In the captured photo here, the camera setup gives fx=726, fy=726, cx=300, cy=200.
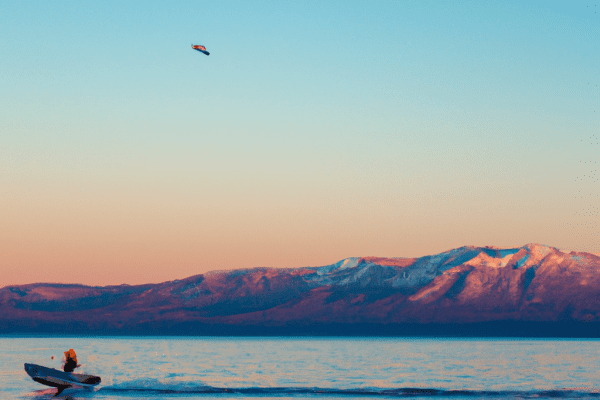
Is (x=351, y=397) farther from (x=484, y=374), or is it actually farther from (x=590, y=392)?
(x=484, y=374)

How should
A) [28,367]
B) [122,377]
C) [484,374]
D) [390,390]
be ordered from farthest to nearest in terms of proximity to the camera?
[484,374] < [122,377] < [390,390] < [28,367]

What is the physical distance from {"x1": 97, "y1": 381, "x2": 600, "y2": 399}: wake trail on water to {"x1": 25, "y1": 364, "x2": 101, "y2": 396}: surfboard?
2.37 m

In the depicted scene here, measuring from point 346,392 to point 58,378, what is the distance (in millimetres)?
26369

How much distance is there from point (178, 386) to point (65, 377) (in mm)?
11645

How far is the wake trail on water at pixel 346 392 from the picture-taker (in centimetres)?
6675

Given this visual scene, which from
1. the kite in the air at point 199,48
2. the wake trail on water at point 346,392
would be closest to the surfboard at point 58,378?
the wake trail on water at point 346,392

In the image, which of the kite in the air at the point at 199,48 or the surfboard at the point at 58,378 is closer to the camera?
the kite in the air at the point at 199,48

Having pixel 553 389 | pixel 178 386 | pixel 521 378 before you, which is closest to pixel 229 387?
pixel 178 386

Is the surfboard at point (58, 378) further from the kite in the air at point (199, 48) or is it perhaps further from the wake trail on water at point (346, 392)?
the kite in the air at point (199, 48)

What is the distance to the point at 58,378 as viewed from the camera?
214 ft

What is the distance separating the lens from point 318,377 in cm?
8500

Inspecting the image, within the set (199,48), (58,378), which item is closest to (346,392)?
(58,378)

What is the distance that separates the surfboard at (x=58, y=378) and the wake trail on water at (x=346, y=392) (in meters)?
2.37

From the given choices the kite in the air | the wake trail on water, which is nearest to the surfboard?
the wake trail on water
